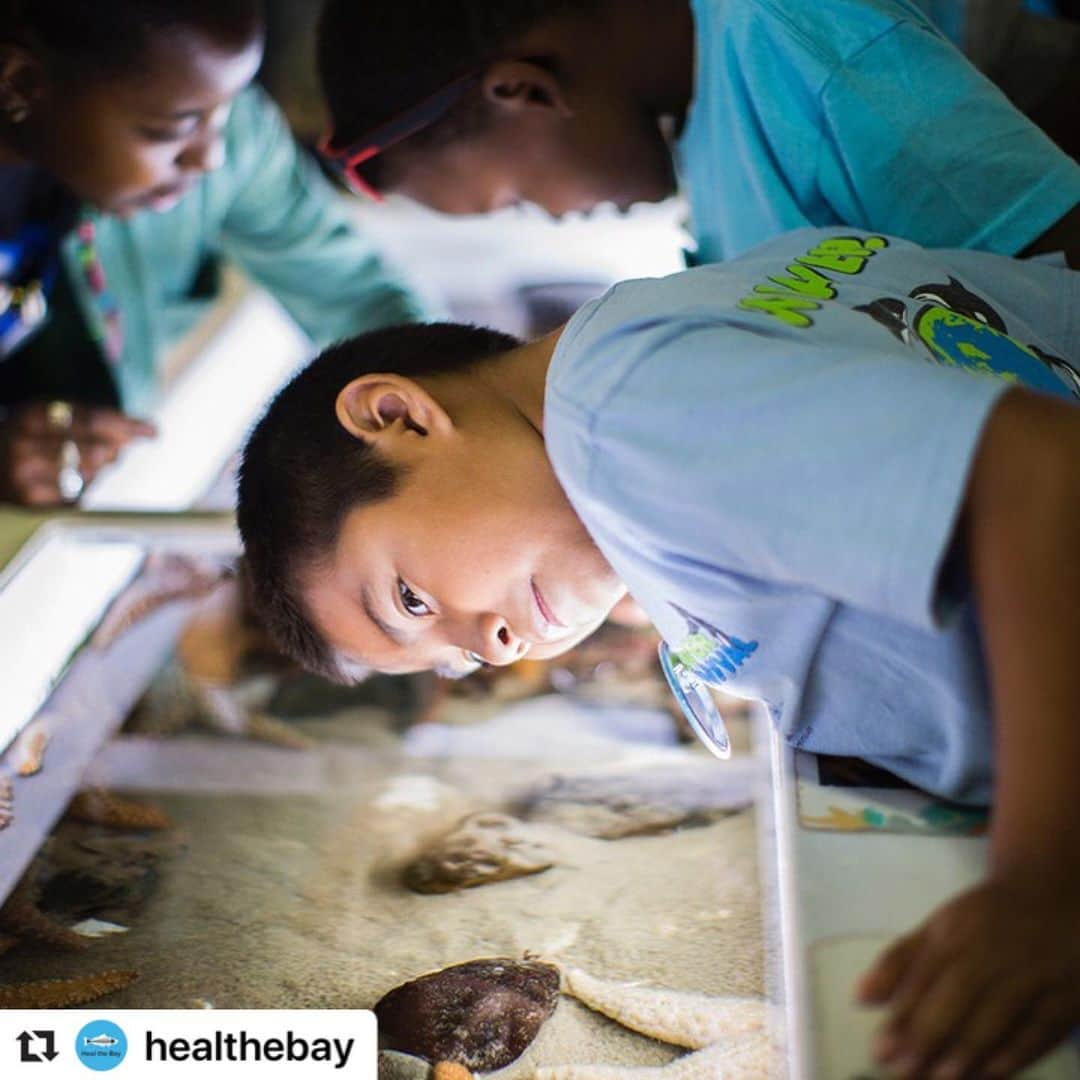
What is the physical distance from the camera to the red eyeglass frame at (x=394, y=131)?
101cm

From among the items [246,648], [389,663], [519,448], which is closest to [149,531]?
[246,648]

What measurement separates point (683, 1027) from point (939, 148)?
1.85 feet

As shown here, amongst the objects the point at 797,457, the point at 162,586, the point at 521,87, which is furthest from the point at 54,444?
the point at 797,457

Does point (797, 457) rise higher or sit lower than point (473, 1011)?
higher

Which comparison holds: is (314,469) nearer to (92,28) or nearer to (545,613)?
(545,613)

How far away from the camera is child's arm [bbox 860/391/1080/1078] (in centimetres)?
41

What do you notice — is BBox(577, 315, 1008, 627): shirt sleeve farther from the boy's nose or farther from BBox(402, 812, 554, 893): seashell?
BBox(402, 812, 554, 893): seashell

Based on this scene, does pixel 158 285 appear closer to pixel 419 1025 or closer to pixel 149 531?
pixel 149 531

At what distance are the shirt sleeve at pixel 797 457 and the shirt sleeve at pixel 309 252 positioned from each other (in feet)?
3.06

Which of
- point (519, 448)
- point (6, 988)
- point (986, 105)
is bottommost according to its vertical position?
point (6, 988)

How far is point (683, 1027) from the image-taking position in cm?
65

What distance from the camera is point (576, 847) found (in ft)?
2.63

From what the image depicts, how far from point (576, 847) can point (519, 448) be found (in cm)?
28

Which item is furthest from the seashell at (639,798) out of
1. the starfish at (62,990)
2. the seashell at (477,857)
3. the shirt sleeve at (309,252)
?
the shirt sleeve at (309,252)
